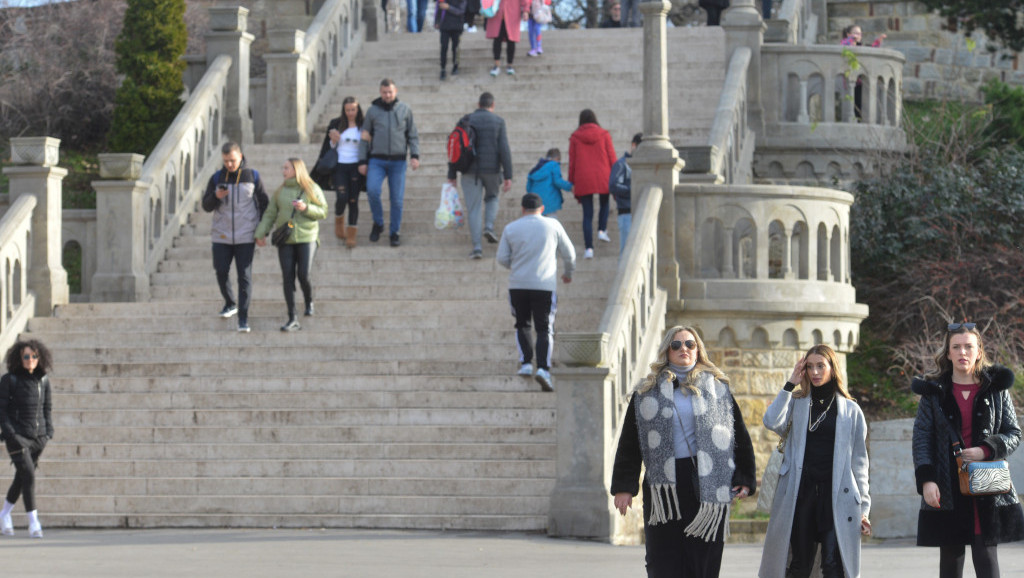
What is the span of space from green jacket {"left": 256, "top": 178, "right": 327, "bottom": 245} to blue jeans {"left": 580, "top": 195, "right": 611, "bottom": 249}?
2575mm

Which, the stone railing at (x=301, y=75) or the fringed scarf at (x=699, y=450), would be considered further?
the stone railing at (x=301, y=75)

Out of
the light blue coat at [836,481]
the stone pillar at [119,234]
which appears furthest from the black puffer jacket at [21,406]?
the light blue coat at [836,481]

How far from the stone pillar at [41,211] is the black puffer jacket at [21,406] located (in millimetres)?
3526

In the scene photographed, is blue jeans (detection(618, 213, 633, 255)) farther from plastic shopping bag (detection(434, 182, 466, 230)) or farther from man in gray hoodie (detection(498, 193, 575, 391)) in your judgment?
man in gray hoodie (detection(498, 193, 575, 391))

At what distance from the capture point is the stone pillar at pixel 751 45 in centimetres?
1920

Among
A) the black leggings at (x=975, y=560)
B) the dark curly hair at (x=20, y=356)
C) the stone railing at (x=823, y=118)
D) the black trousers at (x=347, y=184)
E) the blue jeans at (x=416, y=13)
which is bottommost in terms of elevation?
the black leggings at (x=975, y=560)

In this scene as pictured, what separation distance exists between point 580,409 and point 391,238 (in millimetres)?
5149

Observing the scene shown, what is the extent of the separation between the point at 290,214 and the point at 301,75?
5.17 metres

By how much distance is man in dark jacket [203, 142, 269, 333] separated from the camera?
48.8 feet

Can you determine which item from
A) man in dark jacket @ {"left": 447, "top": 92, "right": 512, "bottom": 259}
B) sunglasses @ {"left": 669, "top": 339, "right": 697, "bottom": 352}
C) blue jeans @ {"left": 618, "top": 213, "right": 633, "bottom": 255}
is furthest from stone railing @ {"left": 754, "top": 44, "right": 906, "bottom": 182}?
sunglasses @ {"left": 669, "top": 339, "right": 697, "bottom": 352}

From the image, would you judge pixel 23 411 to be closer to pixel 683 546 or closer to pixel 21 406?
pixel 21 406

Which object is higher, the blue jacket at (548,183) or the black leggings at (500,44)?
the black leggings at (500,44)

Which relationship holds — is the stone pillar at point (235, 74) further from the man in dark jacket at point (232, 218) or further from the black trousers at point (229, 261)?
the black trousers at point (229, 261)

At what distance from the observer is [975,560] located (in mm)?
8188
